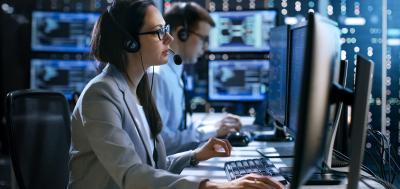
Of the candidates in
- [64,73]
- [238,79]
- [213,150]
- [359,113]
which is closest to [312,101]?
[359,113]

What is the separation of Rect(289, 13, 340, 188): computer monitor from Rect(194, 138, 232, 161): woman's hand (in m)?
0.80

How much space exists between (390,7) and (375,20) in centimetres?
8

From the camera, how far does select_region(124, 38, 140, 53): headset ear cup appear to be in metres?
1.54

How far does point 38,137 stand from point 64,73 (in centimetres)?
189

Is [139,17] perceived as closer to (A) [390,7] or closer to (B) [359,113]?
(B) [359,113]

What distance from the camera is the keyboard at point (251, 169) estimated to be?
144 cm

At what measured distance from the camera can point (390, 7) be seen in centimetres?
207

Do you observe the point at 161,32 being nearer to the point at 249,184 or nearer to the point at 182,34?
the point at 249,184

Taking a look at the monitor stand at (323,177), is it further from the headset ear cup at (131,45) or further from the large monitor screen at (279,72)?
the headset ear cup at (131,45)

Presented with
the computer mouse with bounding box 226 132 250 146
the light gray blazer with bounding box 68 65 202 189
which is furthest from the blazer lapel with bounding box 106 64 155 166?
the computer mouse with bounding box 226 132 250 146

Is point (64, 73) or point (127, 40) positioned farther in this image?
point (64, 73)

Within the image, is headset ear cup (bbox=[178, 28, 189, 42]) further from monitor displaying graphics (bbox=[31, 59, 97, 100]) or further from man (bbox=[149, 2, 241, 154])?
monitor displaying graphics (bbox=[31, 59, 97, 100])

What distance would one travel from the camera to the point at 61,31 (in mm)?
3537

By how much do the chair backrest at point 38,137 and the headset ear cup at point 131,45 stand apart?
1.21ft
